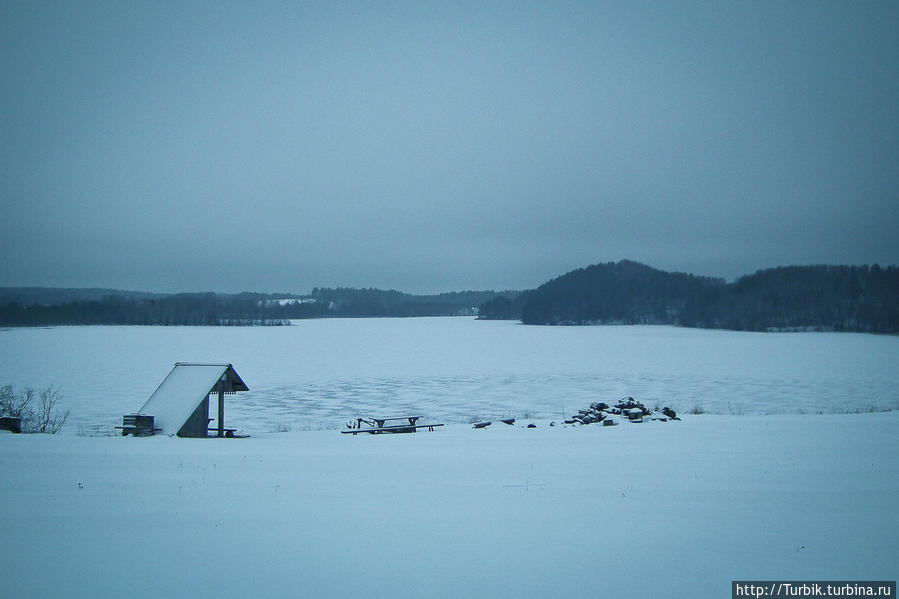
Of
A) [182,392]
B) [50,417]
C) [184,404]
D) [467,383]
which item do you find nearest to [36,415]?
[50,417]

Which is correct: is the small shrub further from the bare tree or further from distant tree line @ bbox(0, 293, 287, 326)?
distant tree line @ bbox(0, 293, 287, 326)

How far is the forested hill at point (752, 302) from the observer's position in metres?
129

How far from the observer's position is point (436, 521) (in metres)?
7.34

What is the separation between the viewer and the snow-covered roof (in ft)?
51.1

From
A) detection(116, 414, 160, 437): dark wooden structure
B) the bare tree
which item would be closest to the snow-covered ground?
detection(116, 414, 160, 437): dark wooden structure

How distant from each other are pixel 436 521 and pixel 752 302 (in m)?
154

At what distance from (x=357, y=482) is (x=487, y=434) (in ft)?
23.4

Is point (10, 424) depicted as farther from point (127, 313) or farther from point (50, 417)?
point (127, 313)

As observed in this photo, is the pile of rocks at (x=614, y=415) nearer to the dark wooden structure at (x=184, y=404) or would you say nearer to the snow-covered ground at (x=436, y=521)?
the snow-covered ground at (x=436, y=521)

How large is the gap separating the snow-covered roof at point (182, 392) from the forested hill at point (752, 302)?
134 m

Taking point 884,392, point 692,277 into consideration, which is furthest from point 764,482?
point 692,277

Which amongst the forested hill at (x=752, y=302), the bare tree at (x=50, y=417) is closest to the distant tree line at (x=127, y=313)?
the forested hill at (x=752, y=302)

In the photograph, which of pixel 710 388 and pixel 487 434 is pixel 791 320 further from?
pixel 487 434

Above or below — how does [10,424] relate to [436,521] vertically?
below
